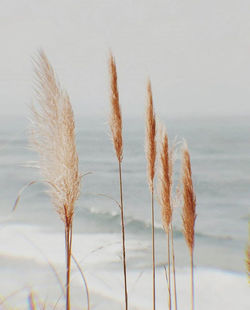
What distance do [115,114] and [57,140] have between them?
0.22m

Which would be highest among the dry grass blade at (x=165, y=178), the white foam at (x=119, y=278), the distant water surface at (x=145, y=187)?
the dry grass blade at (x=165, y=178)

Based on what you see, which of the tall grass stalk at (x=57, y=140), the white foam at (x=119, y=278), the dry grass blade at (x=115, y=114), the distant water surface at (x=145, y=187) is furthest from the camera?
the distant water surface at (x=145, y=187)

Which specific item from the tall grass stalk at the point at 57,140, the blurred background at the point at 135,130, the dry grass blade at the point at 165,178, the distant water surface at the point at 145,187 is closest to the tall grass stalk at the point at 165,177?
the dry grass blade at the point at 165,178

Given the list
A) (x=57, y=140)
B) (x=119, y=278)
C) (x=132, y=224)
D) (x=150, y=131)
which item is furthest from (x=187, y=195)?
(x=132, y=224)

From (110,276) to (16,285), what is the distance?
1.18ft

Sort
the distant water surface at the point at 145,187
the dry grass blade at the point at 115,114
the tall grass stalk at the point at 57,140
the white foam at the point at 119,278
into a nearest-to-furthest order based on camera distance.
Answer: the tall grass stalk at the point at 57,140 → the dry grass blade at the point at 115,114 → the white foam at the point at 119,278 → the distant water surface at the point at 145,187

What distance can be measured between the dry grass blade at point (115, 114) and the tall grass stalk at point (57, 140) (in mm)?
183

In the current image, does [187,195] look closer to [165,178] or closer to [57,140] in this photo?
[165,178]

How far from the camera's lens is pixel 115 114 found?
923 mm

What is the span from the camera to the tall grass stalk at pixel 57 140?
717mm

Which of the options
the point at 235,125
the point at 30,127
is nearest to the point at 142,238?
the point at 235,125

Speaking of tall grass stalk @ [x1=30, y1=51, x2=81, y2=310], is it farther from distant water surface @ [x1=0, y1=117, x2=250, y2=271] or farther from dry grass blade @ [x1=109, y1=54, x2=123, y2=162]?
distant water surface @ [x1=0, y1=117, x2=250, y2=271]

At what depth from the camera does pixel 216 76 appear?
7.66 ft

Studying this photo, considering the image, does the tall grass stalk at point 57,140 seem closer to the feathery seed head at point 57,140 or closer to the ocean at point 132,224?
the feathery seed head at point 57,140
